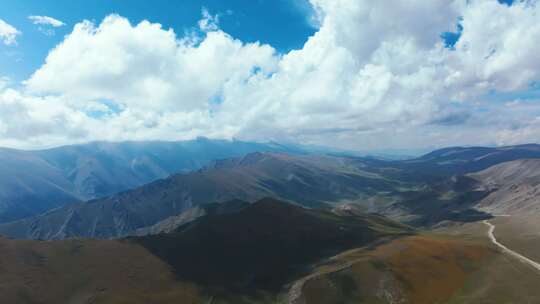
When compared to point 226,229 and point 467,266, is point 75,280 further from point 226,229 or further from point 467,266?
point 467,266

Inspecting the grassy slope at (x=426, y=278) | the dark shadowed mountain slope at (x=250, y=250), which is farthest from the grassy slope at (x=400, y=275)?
the dark shadowed mountain slope at (x=250, y=250)

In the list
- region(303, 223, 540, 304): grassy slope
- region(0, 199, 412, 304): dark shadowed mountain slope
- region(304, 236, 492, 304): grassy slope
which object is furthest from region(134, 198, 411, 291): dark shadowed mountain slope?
region(304, 236, 492, 304): grassy slope

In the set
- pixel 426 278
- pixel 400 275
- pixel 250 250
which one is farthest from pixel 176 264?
pixel 426 278

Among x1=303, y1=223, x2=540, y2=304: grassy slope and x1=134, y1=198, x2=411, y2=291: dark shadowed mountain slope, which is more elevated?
x1=303, y1=223, x2=540, y2=304: grassy slope

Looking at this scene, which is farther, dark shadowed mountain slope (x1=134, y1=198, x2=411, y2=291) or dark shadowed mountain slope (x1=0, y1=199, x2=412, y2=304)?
dark shadowed mountain slope (x1=134, y1=198, x2=411, y2=291)

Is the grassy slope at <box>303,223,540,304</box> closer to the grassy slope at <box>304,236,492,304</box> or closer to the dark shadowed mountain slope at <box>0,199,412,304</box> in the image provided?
the grassy slope at <box>304,236,492,304</box>

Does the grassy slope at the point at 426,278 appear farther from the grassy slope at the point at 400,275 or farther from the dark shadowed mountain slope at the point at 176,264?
the dark shadowed mountain slope at the point at 176,264

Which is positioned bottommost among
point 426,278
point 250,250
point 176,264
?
point 176,264

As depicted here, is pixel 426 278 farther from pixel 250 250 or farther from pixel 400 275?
pixel 250 250

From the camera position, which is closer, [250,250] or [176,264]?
[176,264]

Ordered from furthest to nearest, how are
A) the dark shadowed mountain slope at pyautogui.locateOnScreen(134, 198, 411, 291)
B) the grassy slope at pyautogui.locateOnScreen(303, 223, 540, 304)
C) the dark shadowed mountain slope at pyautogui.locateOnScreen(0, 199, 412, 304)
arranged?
1. the dark shadowed mountain slope at pyautogui.locateOnScreen(134, 198, 411, 291)
2. the dark shadowed mountain slope at pyautogui.locateOnScreen(0, 199, 412, 304)
3. the grassy slope at pyautogui.locateOnScreen(303, 223, 540, 304)
